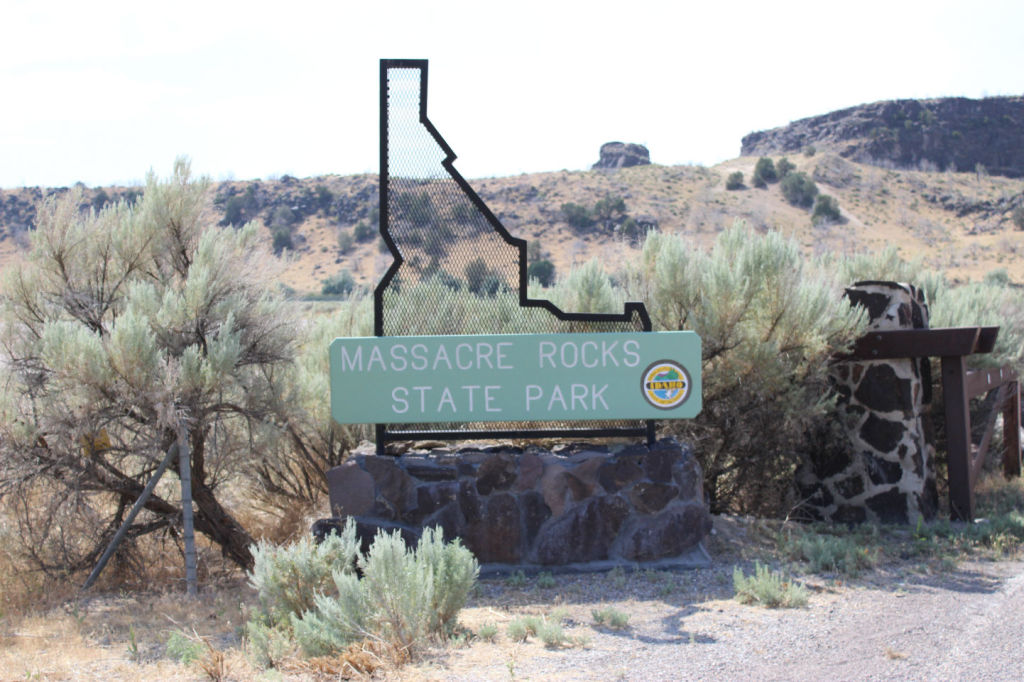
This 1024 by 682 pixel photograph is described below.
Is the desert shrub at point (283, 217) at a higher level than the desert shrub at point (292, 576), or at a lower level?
higher

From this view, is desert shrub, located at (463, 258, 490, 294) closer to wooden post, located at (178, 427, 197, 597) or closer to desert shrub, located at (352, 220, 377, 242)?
wooden post, located at (178, 427, 197, 597)

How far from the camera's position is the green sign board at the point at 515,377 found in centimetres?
724

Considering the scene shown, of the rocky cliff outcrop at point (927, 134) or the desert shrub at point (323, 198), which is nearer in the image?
the desert shrub at point (323, 198)

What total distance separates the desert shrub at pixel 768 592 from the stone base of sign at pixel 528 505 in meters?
1.09

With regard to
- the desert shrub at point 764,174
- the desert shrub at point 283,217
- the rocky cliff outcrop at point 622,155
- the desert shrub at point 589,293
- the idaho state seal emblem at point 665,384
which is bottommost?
the idaho state seal emblem at point 665,384

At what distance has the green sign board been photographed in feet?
23.8

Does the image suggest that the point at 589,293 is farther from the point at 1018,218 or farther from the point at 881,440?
the point at 1018,218

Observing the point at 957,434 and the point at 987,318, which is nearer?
the point at 957,434

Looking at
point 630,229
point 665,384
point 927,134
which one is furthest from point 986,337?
point 927,134

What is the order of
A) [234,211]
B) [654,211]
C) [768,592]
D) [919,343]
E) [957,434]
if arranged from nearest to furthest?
[768,592] < [919,343] < [957,434] < [654,211] < [234,211]

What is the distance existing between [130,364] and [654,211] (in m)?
36.1

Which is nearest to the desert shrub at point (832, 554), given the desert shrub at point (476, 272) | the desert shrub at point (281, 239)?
the desert shrub at point (476, 272)

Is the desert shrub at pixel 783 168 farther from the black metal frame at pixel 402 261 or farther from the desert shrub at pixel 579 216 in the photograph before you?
the black metal frame at pixel 402 261

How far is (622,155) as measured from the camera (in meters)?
57.6
